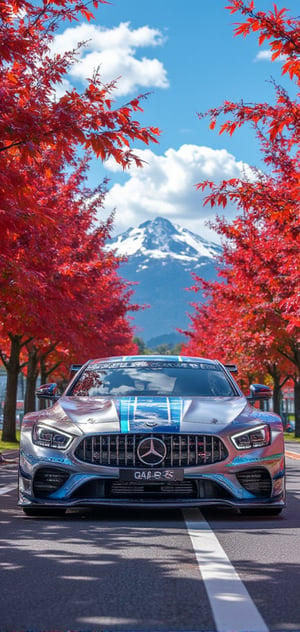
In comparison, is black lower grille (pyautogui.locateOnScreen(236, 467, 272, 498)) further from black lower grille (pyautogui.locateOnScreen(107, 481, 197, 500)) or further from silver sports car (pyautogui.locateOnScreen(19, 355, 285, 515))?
black lower grille (pyautogui.locateOnScreen(107, 481, 197, 500))

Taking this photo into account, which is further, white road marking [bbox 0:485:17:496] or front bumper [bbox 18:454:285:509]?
white road marking [bbox 0:485:17:496]

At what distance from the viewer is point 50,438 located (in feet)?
25.0

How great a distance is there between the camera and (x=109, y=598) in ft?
14.9

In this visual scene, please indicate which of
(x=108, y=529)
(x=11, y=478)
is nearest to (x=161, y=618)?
(x=108, y=529)

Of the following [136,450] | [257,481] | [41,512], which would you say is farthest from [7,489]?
[257,481]

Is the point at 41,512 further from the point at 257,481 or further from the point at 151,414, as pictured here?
the point at 257,481

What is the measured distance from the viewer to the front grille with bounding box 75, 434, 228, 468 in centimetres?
743

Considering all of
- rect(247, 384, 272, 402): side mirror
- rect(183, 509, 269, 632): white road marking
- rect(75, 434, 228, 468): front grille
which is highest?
rect(247, 384, 272, 402): side mirror

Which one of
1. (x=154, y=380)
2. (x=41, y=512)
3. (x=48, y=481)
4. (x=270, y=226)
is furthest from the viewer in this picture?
(x=270, y=226)

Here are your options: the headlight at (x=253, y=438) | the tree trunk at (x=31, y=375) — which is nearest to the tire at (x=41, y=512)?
the headlight at (x=253, y=438)

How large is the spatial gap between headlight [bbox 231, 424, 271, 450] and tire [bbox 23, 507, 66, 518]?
1616mm

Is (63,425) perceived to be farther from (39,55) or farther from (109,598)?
(39,55)

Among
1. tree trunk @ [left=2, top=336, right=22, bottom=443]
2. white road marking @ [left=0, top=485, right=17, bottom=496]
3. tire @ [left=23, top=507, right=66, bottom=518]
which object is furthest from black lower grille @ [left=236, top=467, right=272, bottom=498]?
tree trunk @ [left=2, top=336, right=22, bottom=443]

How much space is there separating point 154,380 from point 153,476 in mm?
1808
